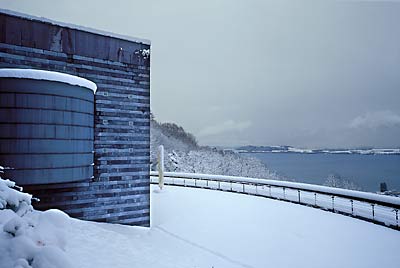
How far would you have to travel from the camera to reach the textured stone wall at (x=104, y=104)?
7098 millimetres

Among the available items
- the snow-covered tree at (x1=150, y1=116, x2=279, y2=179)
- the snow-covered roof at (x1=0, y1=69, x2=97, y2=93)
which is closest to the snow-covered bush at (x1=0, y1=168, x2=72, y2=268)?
the snow-covered roof at (x1=0, y1=69, x2=97, y2=93)

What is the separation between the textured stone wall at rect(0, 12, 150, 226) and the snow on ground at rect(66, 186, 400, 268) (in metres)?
0.85

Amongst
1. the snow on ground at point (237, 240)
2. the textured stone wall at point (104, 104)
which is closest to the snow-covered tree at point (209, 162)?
the snow on ground at point (237, 240)

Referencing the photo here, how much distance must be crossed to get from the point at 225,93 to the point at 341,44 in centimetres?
3220

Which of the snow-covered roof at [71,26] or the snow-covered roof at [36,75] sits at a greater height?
the snow-covered roof at [71,26]

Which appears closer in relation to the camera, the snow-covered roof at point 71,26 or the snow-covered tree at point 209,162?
the snow-covered roof at point 71,26

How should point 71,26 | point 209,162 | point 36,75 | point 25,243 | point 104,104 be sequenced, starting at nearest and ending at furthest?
point 25,243 < point 36,75 < point 71,26 < point 104,104 < point 209,162

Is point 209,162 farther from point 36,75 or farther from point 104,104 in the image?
point 36,75

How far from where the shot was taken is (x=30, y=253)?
2.42m

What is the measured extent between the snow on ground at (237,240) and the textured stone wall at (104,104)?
85 centimetres

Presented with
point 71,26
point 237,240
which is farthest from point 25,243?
point 71,26

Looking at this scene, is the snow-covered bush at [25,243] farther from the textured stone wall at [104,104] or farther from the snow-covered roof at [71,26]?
the snow-covered roof at [71,26]

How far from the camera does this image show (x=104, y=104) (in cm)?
834

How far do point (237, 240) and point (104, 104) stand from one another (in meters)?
5.24
